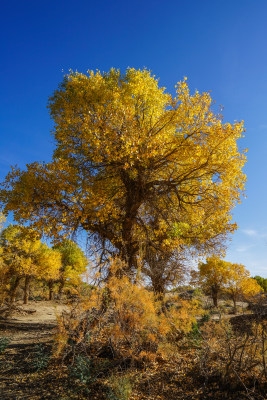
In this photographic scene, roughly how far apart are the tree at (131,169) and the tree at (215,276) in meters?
17.1

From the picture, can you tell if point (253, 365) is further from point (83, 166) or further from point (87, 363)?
point (83, 166)

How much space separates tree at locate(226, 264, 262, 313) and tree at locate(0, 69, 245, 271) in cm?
1594

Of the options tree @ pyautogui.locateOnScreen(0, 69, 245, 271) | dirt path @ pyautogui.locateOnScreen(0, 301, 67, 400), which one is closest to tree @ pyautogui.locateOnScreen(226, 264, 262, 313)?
tree @ pyautogui.locateOnScreen(0, 69, 245, 271)

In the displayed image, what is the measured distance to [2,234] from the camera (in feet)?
88.1

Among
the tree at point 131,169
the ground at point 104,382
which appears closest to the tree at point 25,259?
the tree at point 131,169

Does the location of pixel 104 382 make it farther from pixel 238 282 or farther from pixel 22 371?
pixel 238 282

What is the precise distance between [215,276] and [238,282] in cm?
292

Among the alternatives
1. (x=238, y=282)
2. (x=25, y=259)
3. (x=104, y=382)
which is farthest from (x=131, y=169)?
(x=238, y=282)

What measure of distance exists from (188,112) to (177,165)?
2.37 m

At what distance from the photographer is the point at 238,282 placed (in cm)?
2584

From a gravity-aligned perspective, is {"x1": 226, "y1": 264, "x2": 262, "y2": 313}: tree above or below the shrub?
above

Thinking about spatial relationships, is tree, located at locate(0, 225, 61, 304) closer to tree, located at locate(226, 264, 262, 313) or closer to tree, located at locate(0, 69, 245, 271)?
tree, located at locate(0, 69, 245, 271)

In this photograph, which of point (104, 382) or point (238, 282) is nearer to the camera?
point (104, 382)

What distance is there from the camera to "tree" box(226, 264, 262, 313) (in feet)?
81.8
